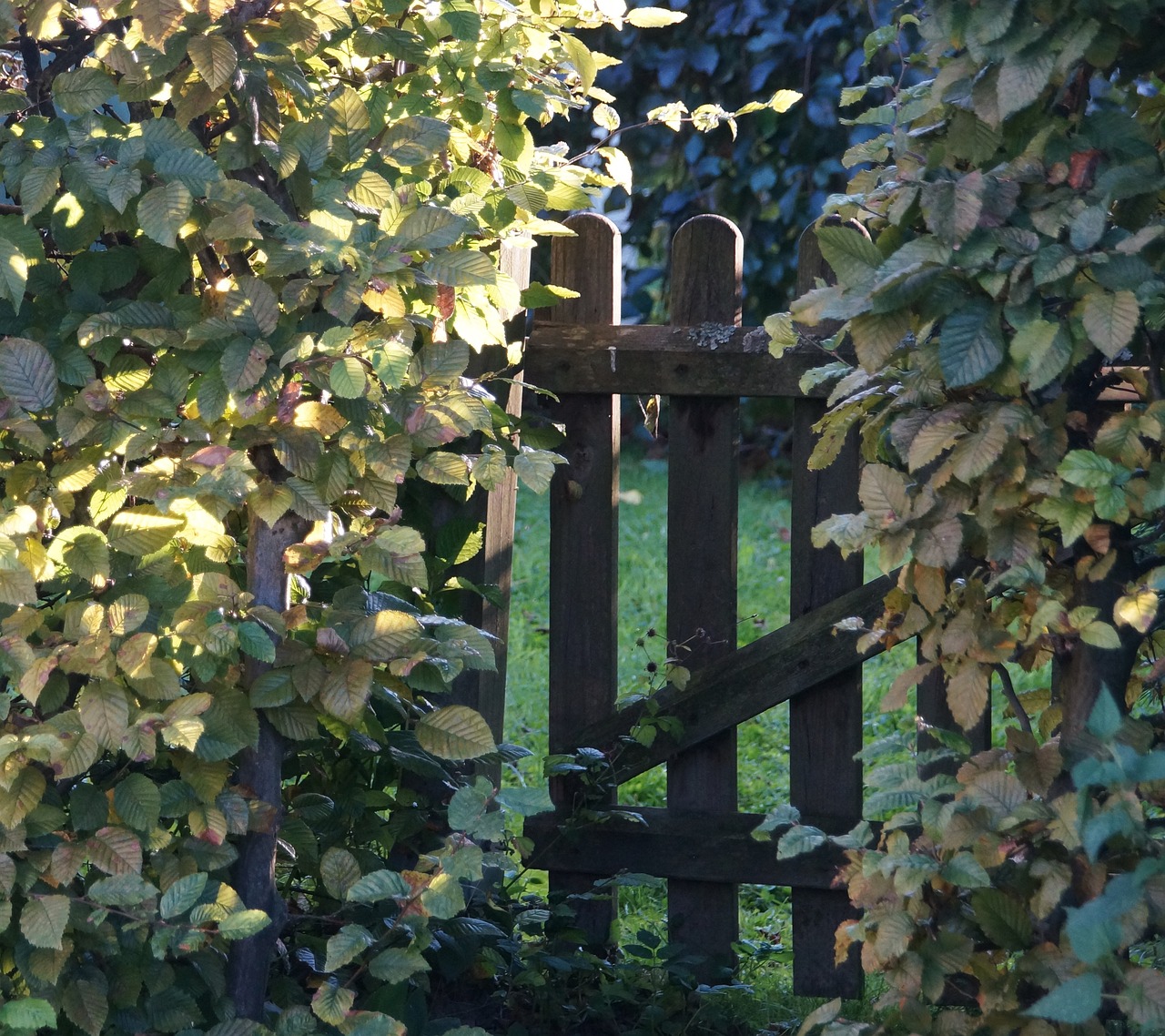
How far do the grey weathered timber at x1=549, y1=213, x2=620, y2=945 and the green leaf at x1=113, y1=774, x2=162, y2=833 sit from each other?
1.14 m

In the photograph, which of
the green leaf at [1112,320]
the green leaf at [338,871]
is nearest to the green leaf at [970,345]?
the green leaf at [1112,320]

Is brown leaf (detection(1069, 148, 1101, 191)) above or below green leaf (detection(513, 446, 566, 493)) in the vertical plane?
above

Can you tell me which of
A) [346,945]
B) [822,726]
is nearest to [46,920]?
[346,945]

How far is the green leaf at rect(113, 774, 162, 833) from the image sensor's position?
62.2 inches

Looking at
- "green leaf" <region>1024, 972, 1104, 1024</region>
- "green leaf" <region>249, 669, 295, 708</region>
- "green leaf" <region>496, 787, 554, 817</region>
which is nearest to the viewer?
"green leaf" <region>1024, 972, 1104, 1024</region>

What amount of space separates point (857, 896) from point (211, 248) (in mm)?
1215

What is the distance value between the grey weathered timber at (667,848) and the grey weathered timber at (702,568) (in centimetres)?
3

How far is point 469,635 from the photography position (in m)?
1.72

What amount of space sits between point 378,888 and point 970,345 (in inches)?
37.3

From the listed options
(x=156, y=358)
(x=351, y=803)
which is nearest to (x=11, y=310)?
(x=156, y=358)

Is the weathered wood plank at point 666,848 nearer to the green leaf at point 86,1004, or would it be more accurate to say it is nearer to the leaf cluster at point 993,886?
the leaf cluster at point 993,886

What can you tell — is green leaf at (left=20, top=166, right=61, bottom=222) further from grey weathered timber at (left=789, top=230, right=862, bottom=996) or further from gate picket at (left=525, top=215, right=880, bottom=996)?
grey weathered timber at (left=789, top=230, right=862, bottom=996)

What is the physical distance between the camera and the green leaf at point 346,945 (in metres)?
1.52

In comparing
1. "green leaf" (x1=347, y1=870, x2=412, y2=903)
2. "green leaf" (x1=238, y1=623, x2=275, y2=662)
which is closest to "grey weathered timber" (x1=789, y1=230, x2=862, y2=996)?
"green leaf" (x1=347, y1=870, x2=412, y2=903)
